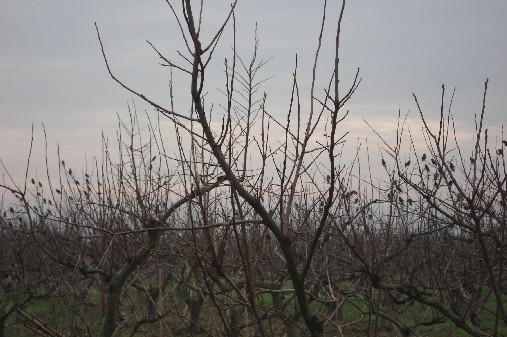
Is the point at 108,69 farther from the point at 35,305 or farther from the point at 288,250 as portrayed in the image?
the point at 35,305

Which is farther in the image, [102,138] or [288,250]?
[102,138]

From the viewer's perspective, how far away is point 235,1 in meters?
1.97

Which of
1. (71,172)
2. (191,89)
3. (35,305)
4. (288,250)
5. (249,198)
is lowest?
(35,305)

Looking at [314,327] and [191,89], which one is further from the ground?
[191,89]

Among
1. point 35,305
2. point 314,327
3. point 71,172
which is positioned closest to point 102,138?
point 71,172

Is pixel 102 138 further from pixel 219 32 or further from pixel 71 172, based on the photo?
pixel 219 32

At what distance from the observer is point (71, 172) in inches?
316

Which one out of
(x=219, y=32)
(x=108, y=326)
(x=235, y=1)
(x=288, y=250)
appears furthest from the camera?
(x=108, y=326)

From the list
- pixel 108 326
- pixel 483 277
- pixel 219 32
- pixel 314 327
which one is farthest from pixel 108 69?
pixel 483 277

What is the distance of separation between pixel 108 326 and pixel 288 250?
9.27ft

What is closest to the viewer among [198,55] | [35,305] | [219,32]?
[198,55]

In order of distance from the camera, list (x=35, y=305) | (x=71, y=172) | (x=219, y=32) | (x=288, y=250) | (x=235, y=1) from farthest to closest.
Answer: (x=35, y=305), (x=71, y=172), (x=235, y=1), (x=219, y=32), (x=288, y=250)

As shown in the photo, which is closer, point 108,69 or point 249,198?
point 249,198

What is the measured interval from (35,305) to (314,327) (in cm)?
1671
